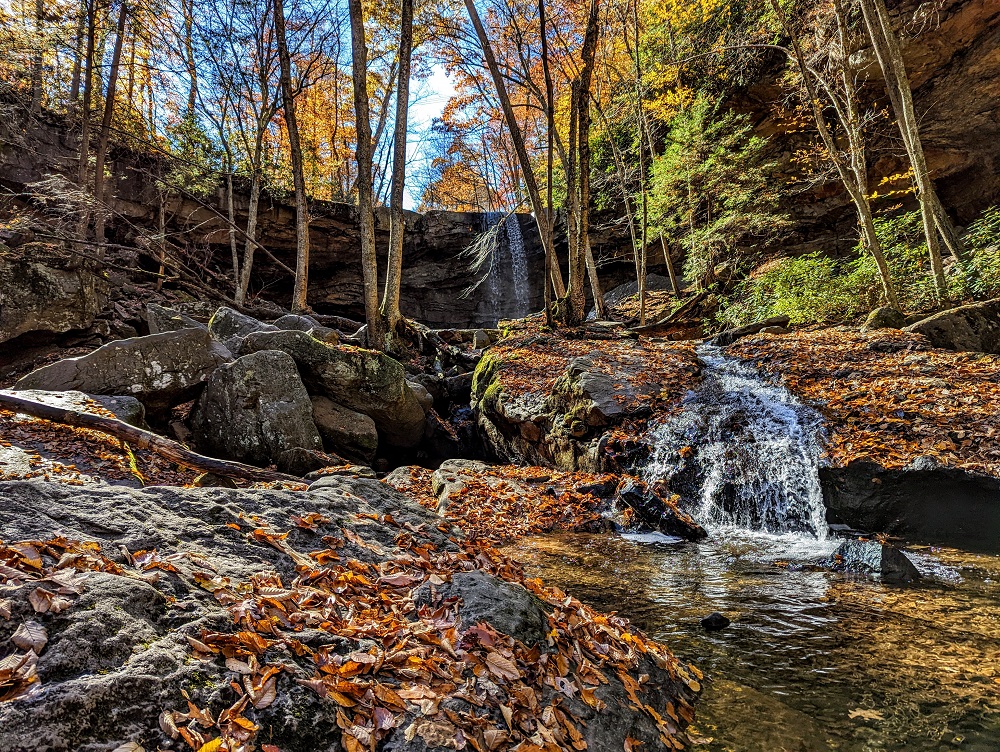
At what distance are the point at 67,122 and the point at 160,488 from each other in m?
21.6

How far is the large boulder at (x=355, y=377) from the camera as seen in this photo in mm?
9539

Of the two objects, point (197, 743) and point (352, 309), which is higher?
point (352, 309)

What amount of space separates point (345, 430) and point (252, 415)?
177cm

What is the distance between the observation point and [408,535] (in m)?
3.39

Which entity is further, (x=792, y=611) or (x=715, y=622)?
(x=792, y=611)

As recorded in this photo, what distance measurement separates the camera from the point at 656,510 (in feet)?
21.3

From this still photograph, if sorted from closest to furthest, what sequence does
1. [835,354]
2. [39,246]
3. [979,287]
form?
[835,354], [979,287], [39,246]

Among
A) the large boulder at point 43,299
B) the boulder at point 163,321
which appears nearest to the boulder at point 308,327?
the boulder at point 163,321

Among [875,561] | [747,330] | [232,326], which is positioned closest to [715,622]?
[875,561]

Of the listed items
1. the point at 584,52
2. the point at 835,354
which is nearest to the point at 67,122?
the point at 584,52

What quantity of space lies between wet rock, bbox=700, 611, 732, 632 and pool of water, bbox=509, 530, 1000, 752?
49 millimetres

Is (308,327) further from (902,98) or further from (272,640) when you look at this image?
(902,98)

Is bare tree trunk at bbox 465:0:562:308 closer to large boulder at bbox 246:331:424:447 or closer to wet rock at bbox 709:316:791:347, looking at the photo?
wet rock at bbox 709:316:791:347

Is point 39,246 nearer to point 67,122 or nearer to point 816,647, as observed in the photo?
point 67,122
